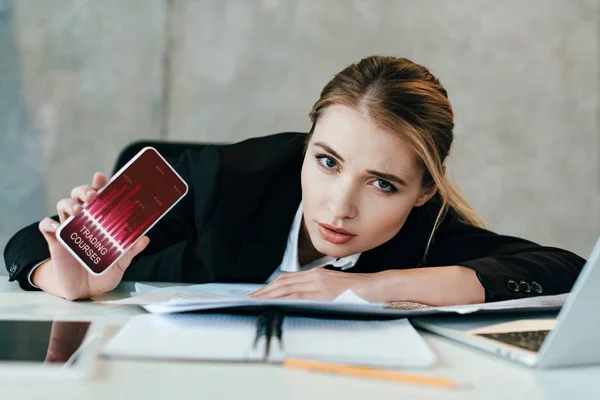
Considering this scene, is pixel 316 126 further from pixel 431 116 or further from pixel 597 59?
pixel 597 59

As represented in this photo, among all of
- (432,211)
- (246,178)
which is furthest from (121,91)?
(432,211)

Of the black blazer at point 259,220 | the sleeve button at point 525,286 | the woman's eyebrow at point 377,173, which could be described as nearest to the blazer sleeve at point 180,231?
the black blazer at point 259,220

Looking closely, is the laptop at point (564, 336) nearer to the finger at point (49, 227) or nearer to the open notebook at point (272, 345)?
the open notebook at point (272, 345)

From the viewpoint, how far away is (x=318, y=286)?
853 mm

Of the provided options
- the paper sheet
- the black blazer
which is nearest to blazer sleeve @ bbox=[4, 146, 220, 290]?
the black blazer

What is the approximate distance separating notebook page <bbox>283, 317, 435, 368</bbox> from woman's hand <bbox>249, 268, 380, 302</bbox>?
0.12m

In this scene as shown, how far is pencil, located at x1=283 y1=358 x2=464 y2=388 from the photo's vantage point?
1.66 ft

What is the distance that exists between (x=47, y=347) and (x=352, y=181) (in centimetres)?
65

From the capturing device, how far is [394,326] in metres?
0.70

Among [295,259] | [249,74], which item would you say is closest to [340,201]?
[295,259]

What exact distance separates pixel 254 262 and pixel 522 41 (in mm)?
1699

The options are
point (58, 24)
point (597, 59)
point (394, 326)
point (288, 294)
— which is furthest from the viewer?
point (597, 59)

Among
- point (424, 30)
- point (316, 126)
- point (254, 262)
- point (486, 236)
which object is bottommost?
point (254, 262)

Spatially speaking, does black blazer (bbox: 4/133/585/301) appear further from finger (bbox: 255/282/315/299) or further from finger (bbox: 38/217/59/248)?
finger (bbox: 255/282/315/299)
